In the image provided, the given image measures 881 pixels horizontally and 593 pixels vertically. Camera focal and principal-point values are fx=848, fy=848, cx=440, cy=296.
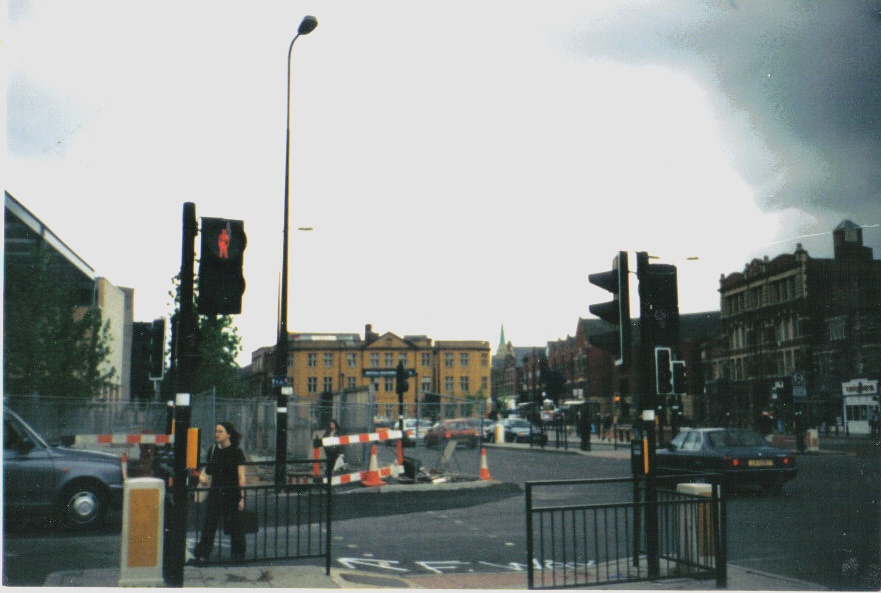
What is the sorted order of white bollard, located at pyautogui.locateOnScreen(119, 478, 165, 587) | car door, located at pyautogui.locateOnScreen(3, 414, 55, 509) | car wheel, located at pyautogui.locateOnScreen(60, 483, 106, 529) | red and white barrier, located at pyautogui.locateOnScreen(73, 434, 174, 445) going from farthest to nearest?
red and white barrier, located at pyautogui.locateOnScreen(73, 434, 174, 445)
car wheel, located at pyautogui.locateOnScreen(60, 483, 106, 529)
car door, located at pyautogui.locateOnScreen(3, 414, 55, 509)
white bollard, located at pyautogui.locateOnScreen(119, 478, 165, 587)

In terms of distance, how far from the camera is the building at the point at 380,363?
96812 millimetres

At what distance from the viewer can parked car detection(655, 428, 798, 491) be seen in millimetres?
16984

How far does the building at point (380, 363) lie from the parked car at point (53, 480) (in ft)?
223

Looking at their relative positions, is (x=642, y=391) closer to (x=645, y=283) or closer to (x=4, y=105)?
(x=645, y=283)

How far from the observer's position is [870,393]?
183 ft

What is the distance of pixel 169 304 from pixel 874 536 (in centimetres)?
3276

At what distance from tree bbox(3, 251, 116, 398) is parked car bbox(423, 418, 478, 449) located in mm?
11287

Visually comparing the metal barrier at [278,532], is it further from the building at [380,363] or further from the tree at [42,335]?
the building at [380,363]

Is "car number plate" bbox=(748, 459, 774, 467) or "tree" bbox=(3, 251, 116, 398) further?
"tree" bbox=(3, 251, 116, 398)

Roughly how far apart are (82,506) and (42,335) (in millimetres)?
14046

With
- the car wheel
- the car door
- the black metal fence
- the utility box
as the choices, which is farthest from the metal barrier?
the utility box

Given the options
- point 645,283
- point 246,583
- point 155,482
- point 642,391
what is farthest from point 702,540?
point 155,482

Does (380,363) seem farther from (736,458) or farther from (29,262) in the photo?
(736,458)

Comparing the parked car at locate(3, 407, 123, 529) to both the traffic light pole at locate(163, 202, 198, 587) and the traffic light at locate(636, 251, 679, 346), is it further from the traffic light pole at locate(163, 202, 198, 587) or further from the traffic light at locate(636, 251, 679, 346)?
the traffic light at locate(636, 251, 679, 346)
